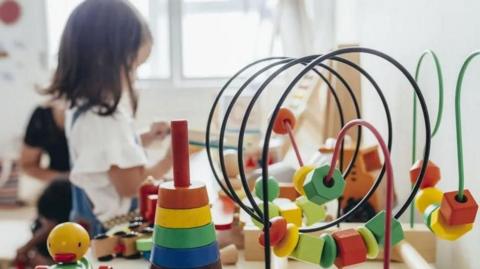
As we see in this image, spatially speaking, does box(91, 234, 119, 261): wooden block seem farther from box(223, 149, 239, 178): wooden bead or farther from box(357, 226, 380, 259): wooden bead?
box(357, 226, 380, 259): wooden bead

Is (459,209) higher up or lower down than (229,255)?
higher up

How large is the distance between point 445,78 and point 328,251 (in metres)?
0.31

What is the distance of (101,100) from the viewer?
1.12 metres

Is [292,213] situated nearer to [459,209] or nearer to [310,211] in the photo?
[310,211]

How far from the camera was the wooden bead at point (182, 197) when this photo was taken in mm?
332

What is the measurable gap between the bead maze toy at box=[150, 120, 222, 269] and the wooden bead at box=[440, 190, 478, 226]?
167 millimetres

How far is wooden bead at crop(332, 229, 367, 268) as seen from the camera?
301 millimetres

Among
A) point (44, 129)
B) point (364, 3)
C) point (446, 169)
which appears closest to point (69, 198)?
point (44, 129)

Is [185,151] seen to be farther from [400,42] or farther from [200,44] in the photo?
[200,44]

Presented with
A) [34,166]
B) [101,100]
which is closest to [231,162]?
[101,100]

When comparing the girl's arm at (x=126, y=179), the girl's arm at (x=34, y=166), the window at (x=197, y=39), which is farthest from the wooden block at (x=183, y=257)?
the window at (x=197, y=39)

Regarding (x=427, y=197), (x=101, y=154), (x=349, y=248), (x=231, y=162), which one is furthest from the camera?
(x=101, y=154)

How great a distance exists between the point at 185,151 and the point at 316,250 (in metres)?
0.11

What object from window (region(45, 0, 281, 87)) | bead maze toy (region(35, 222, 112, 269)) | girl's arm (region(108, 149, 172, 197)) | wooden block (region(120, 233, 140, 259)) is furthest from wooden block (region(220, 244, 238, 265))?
window (region(45, 0, 281, 87))
